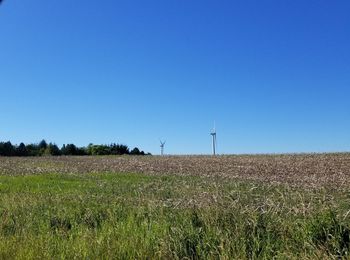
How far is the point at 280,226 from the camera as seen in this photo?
7.41 meters

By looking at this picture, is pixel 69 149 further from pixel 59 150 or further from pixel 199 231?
pixel 199 231

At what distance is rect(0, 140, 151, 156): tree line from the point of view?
296 ft

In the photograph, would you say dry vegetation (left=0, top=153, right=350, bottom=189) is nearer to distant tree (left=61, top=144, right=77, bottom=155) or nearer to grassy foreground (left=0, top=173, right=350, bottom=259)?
grassy foreground (left=0, top=173, right=350, bottom=259)

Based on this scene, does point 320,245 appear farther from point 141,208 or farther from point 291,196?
point 141,208

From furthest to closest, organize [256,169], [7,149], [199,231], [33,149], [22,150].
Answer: [33,149]
[22,150]
[7,149]
[256,169]
[199,231]

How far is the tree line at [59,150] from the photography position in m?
90.2

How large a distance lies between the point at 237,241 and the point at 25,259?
117 inches

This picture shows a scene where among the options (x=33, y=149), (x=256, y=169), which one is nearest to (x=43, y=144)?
(x=33, y=149)

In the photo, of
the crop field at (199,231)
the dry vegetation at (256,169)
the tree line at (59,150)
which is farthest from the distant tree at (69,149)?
the crop field at (199,231)

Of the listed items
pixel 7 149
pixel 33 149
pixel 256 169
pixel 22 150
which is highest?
pixel 33 149

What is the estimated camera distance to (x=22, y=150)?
92062mm

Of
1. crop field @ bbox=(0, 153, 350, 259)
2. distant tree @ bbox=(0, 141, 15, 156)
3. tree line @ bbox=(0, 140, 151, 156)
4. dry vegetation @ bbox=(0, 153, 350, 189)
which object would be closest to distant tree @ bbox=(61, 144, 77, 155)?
tree line @ bbox=(0, 140, 151, 156)

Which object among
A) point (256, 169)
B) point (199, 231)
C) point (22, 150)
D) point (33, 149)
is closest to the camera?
point (199, 231)

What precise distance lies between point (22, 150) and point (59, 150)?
6880mm
